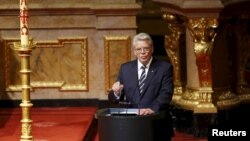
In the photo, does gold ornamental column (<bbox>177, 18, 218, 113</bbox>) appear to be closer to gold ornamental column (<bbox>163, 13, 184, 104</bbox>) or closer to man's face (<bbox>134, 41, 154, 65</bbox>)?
gold ornamental column (<bbox>163, 13, 184, 104</bbox>)

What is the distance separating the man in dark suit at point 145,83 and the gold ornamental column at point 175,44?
200cm

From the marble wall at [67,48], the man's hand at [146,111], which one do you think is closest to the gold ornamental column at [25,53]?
the man's hand at [146,111]

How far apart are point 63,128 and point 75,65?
1.22m

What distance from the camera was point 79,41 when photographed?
8.12 meters

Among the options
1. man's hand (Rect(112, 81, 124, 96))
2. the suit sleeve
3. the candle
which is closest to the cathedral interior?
the suit sleeve

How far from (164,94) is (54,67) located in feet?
11.1

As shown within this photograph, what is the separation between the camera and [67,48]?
815cm

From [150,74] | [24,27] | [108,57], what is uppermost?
[24,27]

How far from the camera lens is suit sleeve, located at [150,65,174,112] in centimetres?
497

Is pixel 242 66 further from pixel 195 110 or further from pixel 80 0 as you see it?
pixel 80 0

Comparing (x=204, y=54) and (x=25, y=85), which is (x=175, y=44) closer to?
(x=204, y=54)

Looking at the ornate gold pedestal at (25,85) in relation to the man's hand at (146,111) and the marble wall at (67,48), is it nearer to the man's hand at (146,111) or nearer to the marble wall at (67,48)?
the man's hand at (146,111)

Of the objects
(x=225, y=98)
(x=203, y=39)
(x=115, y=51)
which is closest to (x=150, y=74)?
(x=203, y=39)

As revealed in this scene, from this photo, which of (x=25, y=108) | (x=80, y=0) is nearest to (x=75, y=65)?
(x=80, y=0)
